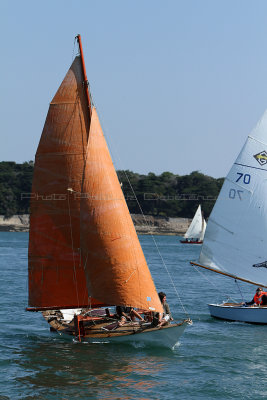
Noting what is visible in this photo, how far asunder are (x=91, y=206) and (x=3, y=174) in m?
161

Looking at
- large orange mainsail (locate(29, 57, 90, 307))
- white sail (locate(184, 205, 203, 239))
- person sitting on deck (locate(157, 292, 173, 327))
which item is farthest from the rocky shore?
large orange mainsail (locate(29, 57, 90, 307))

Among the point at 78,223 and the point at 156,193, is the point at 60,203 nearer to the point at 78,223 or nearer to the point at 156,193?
the point at 78,223

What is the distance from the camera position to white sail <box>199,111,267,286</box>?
92.0 feet

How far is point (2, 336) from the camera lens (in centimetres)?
2467

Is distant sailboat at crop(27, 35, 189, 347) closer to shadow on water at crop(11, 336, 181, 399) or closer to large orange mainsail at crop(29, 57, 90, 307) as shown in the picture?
large orange mainsail at crop(29, 57, 90, 307)

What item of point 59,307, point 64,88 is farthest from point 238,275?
point 64,88

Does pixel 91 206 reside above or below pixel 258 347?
above

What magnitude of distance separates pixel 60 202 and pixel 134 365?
5652 millimetres

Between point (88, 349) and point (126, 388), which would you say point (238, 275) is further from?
point (126, 388)

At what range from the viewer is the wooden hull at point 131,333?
20938mm

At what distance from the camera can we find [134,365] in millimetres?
20156

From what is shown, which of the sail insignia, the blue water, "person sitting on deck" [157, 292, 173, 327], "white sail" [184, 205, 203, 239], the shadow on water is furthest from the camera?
"white sail" [184, 205, 203, 239]

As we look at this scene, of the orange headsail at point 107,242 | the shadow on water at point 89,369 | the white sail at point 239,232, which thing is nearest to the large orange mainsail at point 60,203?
the orange headsail at point 107,242

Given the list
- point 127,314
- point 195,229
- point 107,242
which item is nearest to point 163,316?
point 127,314
